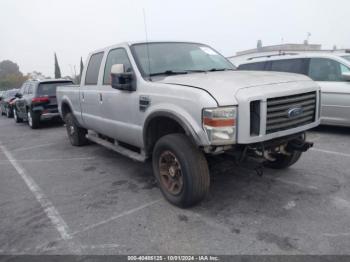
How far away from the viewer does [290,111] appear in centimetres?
328

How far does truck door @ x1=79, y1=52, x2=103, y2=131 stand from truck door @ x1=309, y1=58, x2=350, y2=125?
4.82 meters

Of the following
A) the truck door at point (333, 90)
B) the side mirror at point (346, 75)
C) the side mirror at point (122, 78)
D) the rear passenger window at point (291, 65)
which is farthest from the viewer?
the rear passenger window at point (291, 65)

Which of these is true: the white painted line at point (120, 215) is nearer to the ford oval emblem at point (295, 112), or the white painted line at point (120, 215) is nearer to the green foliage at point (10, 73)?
the ford oval emblem at point (295, 112)

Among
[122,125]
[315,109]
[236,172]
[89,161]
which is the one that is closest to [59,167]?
[89,161]

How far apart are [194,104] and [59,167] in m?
3.61

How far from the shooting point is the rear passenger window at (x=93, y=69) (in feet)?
17.6

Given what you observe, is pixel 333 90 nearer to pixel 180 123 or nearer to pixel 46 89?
pixel 180 123

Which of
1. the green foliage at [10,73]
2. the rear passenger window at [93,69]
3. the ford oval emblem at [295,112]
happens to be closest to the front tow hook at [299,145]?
the ford oval emblem at [295,112]

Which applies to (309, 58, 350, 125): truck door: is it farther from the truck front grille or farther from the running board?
the running board

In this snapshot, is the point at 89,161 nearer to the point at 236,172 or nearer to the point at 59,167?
the point at 59,167

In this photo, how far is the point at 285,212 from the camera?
132 inches

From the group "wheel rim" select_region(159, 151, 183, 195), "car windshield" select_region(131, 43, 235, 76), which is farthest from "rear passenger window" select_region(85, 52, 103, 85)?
"wheel rim" select_region(159, 151, 183, 195)

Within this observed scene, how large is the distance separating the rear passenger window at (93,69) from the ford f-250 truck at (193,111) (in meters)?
0.37

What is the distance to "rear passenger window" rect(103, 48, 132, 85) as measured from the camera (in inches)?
172
